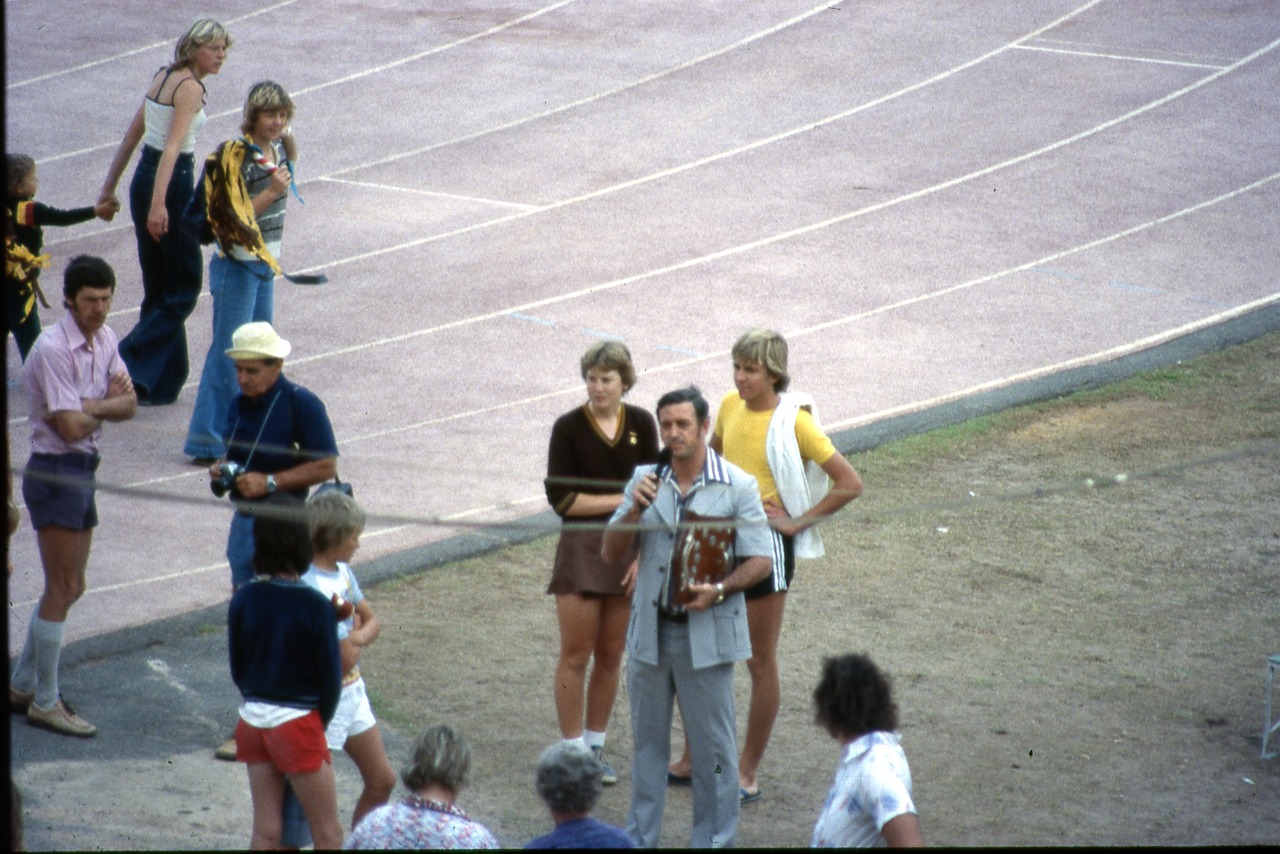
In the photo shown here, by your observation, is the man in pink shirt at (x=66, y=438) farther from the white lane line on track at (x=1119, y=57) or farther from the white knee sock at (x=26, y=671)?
the white lane line on track at (x=1119, y=57)

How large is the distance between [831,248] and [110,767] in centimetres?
887

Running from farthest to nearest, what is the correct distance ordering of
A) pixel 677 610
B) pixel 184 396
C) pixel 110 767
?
→ pixel 184 396
pixel 110 767
pixel 677 610

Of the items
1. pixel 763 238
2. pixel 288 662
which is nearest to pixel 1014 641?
pixel 288 662

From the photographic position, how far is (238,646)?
530cm

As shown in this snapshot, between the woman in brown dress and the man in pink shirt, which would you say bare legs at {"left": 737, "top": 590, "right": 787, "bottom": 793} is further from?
the man in pink shirt

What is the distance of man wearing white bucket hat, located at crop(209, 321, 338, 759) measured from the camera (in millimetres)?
6336

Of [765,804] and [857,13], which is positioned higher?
[857,13]

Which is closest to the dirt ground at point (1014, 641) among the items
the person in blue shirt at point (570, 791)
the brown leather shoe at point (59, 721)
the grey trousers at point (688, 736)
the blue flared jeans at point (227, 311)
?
the grey trousers at point (688, 736)

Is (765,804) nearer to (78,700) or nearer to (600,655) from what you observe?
(600,655)

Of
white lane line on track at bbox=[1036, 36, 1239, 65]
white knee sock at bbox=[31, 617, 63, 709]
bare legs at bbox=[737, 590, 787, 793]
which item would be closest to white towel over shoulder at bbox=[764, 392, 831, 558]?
bare legs at bbox=[737, 590, 787, 793]

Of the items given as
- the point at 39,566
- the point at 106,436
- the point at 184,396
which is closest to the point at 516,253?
the point at 184,396

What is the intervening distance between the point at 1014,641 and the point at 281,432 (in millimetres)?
3712

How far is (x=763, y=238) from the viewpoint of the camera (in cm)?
1422

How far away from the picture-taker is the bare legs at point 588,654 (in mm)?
6527
